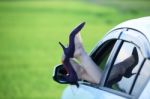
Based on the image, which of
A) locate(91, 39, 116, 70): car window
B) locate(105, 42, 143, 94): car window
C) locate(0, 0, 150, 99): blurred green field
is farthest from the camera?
locate(0, 0, 150, 99): blurred green field

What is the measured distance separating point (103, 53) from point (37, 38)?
2624cm

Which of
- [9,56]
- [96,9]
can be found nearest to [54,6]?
[96,9]

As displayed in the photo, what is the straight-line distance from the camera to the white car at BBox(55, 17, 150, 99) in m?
6.18

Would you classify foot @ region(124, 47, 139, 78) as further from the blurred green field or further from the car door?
the blurred green field

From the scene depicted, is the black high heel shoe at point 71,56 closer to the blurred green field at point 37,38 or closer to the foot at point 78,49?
the foot at point 78,49

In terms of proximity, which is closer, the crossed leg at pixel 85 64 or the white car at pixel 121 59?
the white car at pixel 121 59

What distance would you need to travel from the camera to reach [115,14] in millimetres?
46188

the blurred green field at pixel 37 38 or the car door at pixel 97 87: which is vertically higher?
the car door at pixel 97 87

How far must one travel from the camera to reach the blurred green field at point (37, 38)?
733 inches

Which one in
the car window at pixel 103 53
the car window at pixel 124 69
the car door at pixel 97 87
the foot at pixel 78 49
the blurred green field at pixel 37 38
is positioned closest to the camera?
the car window at pixel 124 69

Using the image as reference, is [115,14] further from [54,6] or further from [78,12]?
[54,6]

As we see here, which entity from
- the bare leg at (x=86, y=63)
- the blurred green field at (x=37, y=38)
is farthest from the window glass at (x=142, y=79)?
the blurred green field at (x=37, y=38)

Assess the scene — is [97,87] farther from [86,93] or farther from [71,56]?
[71,56]

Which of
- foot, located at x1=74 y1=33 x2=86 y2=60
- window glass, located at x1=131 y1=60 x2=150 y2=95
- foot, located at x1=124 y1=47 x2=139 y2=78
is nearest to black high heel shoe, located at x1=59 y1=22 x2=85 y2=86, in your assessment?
foot, located at x1=74 y1=33 x2=86 y2=60
